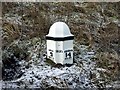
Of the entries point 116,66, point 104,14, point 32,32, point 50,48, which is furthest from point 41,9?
point 116,66

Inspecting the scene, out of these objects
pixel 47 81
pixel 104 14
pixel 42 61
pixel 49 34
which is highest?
pixel 104 14

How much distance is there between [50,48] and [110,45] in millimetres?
644

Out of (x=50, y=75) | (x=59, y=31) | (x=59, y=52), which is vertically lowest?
(x=50, y=75)

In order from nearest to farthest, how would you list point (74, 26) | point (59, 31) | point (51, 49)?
point (59, 31) < point (51, 49) < point (74, 26)

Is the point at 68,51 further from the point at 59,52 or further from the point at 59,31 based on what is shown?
the point at 59,31

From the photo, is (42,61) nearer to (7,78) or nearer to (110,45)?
(7,78)

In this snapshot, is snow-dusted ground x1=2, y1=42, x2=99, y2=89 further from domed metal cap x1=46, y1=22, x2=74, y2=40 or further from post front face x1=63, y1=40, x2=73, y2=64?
domed metal cap x1=46, y1=22, x2=74, y2=40

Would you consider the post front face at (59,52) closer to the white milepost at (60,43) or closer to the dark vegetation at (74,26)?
the white milepost at (60,43)

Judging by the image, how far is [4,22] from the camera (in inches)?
113

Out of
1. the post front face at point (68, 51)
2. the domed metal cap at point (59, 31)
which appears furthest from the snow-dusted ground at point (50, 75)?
the domed metal cap at point (59, 31)

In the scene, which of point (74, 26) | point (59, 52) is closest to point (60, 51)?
point (59, 52)

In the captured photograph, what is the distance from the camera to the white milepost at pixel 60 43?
266cm

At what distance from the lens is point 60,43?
8.75 ft

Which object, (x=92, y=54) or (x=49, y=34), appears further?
(x=92, y=54)
